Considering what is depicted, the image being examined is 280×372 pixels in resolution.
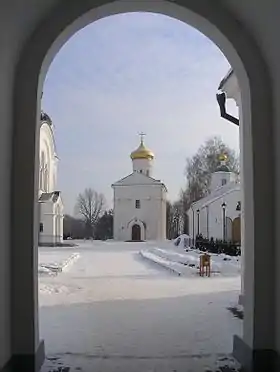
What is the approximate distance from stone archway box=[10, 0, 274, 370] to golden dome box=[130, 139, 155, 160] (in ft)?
187

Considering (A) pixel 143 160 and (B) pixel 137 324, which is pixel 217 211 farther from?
(B) pixel 137 324

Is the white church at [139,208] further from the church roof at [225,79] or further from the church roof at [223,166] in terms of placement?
the church roof at [225,79]

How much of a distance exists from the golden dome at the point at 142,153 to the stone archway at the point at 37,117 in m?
56.9

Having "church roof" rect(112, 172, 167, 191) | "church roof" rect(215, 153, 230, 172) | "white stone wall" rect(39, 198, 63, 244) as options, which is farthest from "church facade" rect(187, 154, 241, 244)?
"church roof" rect(112, 172, 167, 191)

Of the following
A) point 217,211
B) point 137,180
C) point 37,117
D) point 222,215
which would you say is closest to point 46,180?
point 217,211

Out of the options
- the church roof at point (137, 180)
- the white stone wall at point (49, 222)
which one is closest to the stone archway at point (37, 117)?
the white stone wall at point (49, 222)

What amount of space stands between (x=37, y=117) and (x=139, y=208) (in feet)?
179

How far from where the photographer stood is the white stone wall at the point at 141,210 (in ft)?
195

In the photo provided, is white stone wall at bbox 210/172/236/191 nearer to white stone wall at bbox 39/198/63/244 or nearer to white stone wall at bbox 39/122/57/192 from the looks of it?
white stone wall at bbox 39/198/63/244

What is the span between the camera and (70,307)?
9.84 m

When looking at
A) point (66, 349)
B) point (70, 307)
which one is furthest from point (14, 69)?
point (70, 307)

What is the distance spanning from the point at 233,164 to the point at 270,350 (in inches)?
2064

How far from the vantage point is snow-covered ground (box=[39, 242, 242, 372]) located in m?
5.80

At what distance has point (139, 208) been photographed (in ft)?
197
